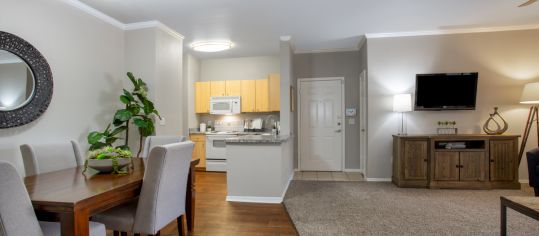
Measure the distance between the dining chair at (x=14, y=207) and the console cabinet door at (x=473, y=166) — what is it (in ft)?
15.3

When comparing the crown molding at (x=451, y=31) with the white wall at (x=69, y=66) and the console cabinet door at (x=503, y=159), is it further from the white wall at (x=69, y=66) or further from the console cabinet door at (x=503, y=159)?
the white wall at (x=69, y=66)

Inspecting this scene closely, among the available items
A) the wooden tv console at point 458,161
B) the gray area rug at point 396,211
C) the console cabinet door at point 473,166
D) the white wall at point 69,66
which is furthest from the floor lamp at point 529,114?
the white wall at point 69,66

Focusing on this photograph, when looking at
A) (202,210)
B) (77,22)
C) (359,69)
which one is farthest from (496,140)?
(77,22)

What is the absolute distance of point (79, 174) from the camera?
1969 millimetres

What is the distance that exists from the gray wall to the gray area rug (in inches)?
47.2

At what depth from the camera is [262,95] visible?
5.60 metres

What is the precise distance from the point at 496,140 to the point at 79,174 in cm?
493

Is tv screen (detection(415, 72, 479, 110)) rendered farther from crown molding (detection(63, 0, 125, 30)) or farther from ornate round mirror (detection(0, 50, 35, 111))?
ornate round mirror (detection(0, 50, 35, 111))

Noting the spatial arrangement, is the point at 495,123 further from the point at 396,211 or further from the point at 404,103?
the point at 396,211

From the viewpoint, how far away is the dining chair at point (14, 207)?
120cm

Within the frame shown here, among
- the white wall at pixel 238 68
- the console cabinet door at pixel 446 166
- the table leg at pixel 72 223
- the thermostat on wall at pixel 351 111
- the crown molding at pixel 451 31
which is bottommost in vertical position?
the console cabinet door at pixel 446 166

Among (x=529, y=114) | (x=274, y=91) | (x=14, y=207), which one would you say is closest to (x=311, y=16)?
(x=274, y=91)

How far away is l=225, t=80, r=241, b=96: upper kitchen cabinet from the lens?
5.69 meters

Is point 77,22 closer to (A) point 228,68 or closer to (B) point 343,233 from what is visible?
(A) point 228,68
